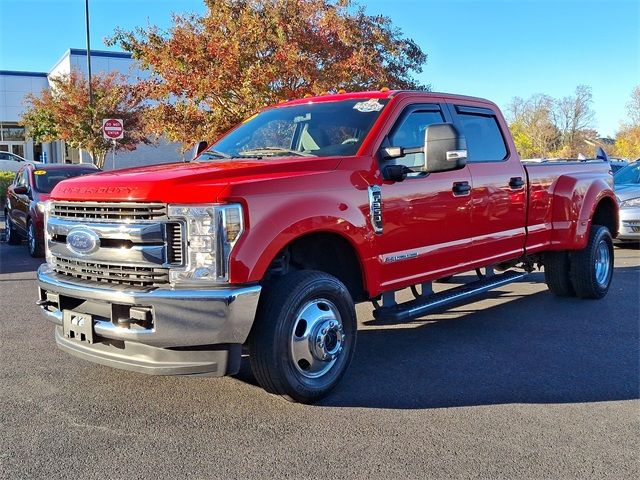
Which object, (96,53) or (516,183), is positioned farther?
(96,53)

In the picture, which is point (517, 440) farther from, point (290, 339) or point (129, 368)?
point (129, 368)

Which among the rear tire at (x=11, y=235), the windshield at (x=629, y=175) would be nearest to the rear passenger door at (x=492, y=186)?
the windshield at (x=629, y=175)

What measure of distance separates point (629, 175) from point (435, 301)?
9.49 metres

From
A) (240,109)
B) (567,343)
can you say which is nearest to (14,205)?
(240,109)

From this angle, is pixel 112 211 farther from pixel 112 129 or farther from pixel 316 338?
pixel 112 129

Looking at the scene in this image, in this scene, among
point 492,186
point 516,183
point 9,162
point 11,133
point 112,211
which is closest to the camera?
point 112,211

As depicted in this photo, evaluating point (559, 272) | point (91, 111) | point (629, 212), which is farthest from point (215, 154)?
point (91, 111)

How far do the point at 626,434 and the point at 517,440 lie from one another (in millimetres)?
679

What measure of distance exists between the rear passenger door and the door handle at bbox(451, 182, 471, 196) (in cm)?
12

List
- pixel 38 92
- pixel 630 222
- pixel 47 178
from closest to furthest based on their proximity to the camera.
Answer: pixel 47 178 → pixel 630 222 → pixel 38 92

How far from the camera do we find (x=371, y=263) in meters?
4.50

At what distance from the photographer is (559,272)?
7.32 m

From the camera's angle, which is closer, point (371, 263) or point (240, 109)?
point (371, 263)

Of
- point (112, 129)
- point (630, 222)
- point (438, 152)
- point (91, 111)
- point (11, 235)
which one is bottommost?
point (11, 235)
